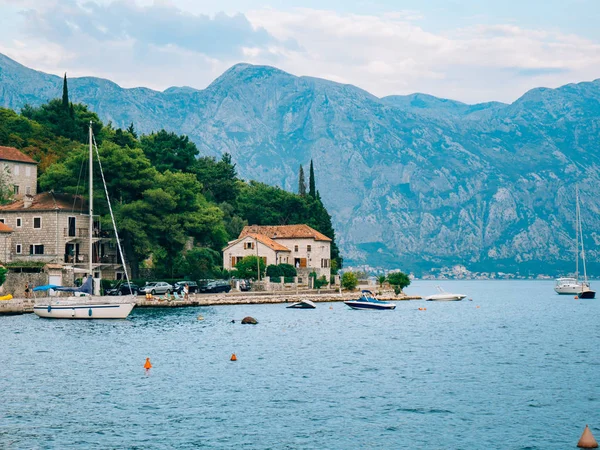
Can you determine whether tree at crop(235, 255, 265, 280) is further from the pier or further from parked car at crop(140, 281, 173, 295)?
parked car at crop(140, 281, 173, 295)

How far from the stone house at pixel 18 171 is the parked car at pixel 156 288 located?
1967 centimetres

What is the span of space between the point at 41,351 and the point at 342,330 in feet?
89.1

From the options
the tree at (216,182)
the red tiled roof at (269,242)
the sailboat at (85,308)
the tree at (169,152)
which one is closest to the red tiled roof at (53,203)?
the sailboat at (85,308)

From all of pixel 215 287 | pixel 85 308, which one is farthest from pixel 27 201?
pixel 85 308

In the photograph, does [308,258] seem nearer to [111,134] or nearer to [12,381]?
[111,134]

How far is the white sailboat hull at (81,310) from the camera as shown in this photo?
227ft

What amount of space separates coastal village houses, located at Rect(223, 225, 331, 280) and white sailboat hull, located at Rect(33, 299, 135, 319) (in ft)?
150

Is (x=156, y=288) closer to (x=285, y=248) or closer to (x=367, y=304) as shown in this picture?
(x=367, y=304)

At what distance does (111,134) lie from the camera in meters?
126

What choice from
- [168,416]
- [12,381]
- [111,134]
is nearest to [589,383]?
[168,416]

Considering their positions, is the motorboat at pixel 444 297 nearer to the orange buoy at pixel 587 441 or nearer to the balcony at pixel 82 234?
the balcony at pixel 82 234

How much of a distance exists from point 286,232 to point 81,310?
188 feet

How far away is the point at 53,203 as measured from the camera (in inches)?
3578

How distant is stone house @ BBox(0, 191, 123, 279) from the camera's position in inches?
3548
